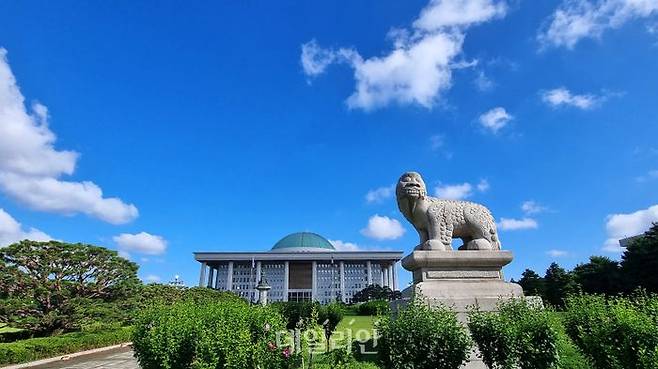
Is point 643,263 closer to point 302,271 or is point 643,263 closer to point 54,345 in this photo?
point 54,345

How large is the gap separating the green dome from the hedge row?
191ft

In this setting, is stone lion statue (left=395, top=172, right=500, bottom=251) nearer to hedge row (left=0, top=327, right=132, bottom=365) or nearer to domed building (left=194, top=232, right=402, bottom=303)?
hedge row (left=0, top=327, right=132, bottom=365)

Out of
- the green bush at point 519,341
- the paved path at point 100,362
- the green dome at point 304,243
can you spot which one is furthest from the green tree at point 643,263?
the green dome at point 304,243

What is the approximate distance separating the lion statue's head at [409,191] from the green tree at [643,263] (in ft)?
73.0

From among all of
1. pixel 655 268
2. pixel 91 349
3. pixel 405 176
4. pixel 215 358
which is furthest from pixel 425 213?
pixel 655 268

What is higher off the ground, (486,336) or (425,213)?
(425,213)

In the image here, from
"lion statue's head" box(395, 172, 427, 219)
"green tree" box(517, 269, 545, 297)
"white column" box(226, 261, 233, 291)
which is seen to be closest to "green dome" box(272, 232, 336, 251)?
"white column" box(226, 261, 233, 291)

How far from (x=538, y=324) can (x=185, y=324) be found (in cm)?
466

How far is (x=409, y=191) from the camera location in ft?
23.2

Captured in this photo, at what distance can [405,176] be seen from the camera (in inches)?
285

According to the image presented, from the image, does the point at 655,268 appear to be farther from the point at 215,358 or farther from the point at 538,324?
the point at 215,358

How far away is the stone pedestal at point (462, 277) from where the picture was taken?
6250mm

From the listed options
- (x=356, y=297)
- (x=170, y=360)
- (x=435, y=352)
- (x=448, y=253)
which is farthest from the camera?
(x=356, y=297)

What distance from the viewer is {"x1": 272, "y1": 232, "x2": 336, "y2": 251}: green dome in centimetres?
7625
